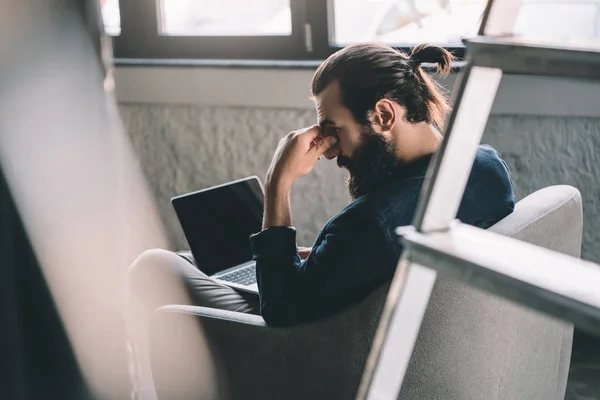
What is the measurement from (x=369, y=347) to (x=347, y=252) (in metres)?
0.16

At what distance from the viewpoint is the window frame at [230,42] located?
2.79 metres

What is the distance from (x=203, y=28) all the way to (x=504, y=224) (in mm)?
1900

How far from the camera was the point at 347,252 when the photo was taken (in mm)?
Result: 1336

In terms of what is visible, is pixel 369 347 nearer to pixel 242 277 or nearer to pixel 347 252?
pixel 347 252

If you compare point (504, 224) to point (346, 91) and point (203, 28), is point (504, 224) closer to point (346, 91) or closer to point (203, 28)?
point (346, 91)

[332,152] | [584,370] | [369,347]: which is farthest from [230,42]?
[369,347]

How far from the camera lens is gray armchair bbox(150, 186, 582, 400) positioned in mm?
1314

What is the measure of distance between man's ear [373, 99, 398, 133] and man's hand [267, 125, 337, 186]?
11cm

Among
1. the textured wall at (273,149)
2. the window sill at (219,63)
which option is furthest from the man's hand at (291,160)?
the window sill at (219,63)

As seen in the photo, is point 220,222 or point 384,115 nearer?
point 384,115

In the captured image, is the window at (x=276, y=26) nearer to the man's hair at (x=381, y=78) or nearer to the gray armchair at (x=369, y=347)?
the man's hair at (x=381, y=78)

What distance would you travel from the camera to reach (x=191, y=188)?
3051 mm

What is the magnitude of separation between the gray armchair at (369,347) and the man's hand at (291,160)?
0.27m

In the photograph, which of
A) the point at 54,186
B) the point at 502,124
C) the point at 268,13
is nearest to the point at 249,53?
the point at 268,13
